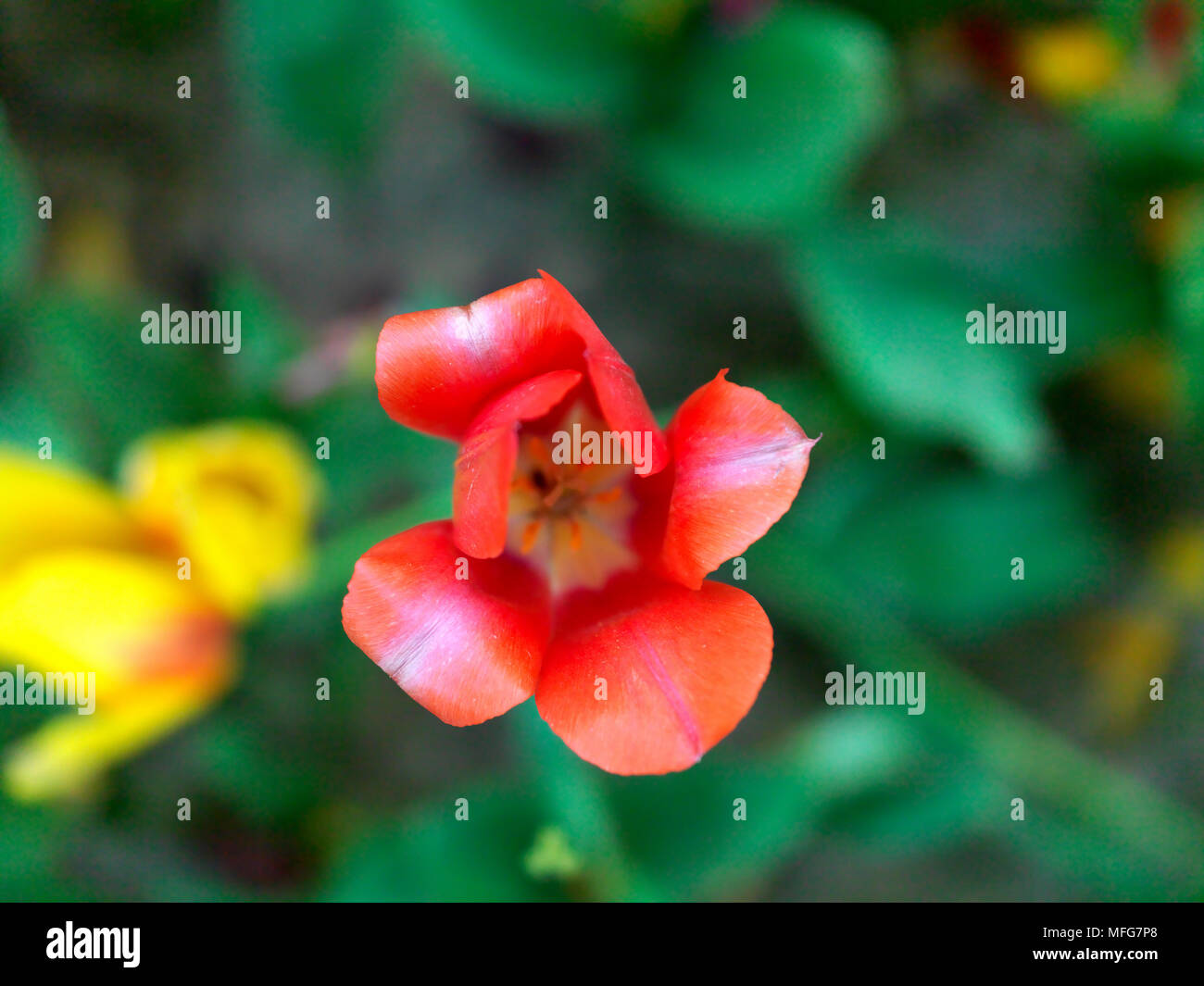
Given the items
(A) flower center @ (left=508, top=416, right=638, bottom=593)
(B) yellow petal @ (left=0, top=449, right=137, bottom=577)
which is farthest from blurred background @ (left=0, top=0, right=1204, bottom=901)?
(A) flower center @ (left=508, top=416, right=638, bottom=593)

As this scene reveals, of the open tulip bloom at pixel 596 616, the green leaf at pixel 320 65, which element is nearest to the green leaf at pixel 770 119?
the green leaf at pixel 320 65

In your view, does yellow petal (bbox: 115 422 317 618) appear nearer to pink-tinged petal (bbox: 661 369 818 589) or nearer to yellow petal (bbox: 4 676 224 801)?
yellow petal (bbox: 4 676 224 801)

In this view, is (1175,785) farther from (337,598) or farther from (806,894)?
(337,598)

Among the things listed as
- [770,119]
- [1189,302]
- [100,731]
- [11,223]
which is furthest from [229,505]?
[1189,302]

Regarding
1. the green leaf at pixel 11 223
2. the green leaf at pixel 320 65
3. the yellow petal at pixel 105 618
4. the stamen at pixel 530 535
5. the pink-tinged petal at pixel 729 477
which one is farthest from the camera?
the green leaf at pixel 320 65

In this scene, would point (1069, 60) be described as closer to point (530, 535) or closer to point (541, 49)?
point (541, 49)

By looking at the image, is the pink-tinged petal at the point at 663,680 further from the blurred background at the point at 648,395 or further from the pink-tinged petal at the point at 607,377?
the blurred background at the point at 648,395
